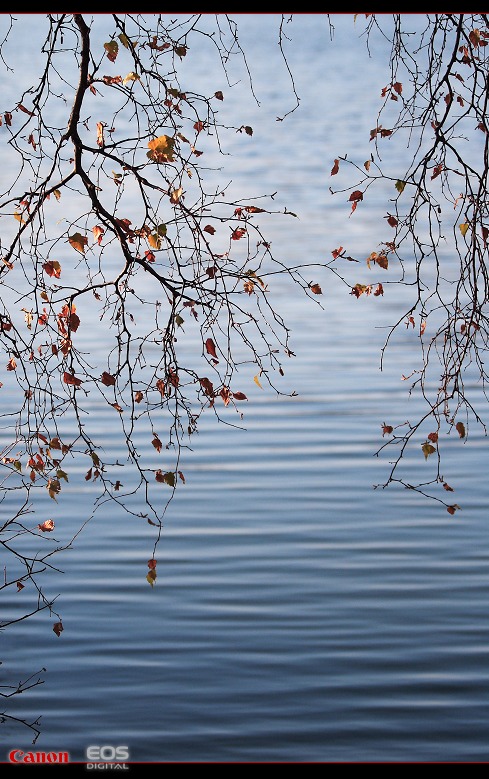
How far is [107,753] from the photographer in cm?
582

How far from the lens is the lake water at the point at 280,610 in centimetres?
606

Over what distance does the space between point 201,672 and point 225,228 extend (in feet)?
36.3

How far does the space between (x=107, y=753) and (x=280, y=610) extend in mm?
1687

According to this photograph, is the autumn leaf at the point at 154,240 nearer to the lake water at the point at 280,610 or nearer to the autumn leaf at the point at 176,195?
the autumn leaf at the point at 176,195

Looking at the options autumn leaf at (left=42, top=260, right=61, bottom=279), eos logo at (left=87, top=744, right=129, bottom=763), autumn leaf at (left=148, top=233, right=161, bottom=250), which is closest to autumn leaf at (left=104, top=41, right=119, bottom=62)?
autumn leaf at (left=148, top=233, right=161, bottom=250)

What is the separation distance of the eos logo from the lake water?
5 centimetres

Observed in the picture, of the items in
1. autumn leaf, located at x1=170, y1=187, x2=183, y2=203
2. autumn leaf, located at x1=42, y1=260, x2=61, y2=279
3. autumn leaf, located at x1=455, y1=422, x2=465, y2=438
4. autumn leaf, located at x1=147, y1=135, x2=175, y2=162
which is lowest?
autumn leaf, located at x1=455, y1=422, x2=465, y2=438

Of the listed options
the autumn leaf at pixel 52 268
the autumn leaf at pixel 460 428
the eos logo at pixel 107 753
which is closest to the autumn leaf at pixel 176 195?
the autumn leaf at pixel 52 268

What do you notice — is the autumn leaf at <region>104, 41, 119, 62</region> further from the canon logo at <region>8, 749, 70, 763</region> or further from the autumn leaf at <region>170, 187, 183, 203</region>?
the canon logo at <region>8, 749, 70, 763</region>

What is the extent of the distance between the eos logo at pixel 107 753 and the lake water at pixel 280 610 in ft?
0.18

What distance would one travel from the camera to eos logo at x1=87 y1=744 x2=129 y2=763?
5.71 meters

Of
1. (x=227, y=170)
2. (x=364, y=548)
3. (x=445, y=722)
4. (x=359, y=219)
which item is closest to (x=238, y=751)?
(x=445, y=722)

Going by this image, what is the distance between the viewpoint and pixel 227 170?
2242 cm

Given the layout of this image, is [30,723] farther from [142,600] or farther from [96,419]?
[96,419]
